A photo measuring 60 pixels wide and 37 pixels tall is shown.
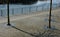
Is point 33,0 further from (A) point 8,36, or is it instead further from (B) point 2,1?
(A) point 8,36

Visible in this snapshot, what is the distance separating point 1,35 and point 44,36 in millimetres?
2222

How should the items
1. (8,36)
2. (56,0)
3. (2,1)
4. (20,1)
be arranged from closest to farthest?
1. (8,36)
2. (2,1)
3. (56,0)
4. (20,1)

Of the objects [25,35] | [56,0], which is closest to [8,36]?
[25,35]

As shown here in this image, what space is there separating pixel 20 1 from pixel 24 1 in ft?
4.82

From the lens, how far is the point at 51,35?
314 inches

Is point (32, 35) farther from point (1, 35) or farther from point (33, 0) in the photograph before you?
point (33, 0)

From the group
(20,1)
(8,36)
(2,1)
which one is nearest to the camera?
(8,36)

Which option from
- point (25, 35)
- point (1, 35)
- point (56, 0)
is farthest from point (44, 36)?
point (56, 0)

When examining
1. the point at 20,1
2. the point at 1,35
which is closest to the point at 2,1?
the point at 20,1

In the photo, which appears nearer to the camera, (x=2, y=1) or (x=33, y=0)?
(x=2, y=1)

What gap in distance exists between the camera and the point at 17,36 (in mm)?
7590

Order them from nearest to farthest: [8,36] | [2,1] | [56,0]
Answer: [8,36], [2,1], [56,0]

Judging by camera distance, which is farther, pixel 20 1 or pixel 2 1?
pixel 20 1

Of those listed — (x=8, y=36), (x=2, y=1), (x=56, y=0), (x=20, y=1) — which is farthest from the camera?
(x=20, y=1)
